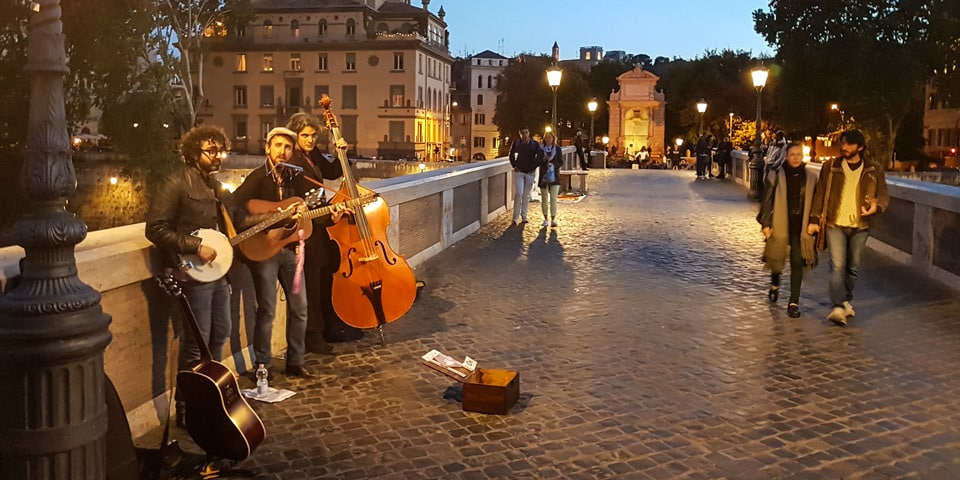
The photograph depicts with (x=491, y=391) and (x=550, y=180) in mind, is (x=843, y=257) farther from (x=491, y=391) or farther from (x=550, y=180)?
(x=550, y=180)

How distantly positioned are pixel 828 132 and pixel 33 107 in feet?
203

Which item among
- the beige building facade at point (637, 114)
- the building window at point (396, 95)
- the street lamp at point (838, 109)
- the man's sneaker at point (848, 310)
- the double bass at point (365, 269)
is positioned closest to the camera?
the double bass at point (365, 269)

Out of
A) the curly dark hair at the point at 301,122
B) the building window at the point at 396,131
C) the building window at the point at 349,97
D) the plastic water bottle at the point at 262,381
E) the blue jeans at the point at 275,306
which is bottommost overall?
the plastic water bottle at the point at 262,381

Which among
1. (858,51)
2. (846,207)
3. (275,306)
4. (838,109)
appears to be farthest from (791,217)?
A: (838,109)

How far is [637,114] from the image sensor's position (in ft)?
179

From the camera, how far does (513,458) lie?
523 centimetres

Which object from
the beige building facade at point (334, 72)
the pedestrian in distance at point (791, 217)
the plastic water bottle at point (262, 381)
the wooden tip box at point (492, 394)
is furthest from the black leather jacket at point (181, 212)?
the beige building facade at point (334, 72)

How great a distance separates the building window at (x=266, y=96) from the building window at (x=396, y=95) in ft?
34.2

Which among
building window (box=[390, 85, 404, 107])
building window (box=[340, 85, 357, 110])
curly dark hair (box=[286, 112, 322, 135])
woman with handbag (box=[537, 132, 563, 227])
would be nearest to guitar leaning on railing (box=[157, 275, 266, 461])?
curly dark hair (box=[286, 112, 322, 135])

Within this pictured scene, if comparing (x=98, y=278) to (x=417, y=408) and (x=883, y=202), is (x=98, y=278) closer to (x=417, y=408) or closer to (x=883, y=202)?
(x=417, y=408)

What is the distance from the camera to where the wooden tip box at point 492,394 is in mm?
5984

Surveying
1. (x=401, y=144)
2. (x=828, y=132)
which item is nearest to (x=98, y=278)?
(x=828, y=132)

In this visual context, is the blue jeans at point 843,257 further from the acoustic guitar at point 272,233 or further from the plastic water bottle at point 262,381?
the plastic water bottle at point 262,381

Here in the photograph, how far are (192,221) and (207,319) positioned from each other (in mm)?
595
